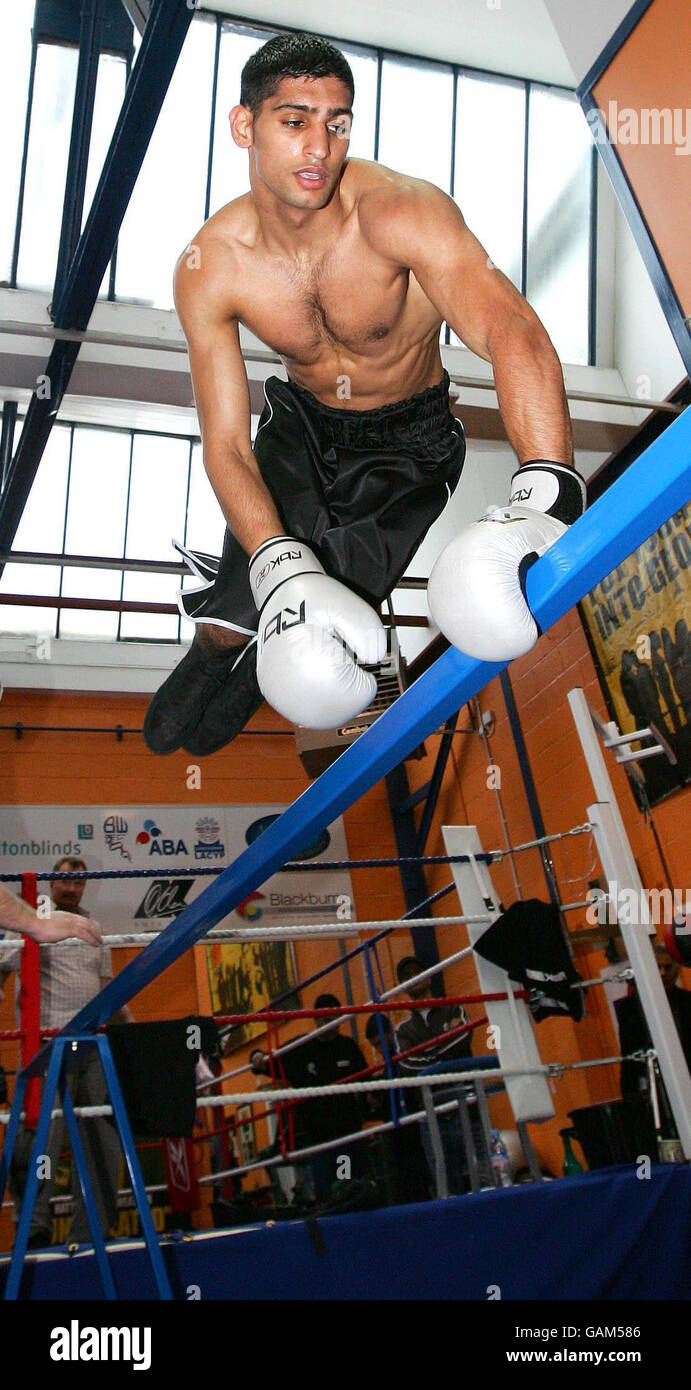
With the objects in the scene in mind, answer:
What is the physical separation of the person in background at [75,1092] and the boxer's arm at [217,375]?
5.25 ft

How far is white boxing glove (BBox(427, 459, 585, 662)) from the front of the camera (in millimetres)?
947

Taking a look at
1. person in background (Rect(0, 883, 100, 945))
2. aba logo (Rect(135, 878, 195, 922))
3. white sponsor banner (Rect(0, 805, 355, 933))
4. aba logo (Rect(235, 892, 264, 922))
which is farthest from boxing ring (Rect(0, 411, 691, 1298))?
aba logo (Rect(235, 892, 264, 922))

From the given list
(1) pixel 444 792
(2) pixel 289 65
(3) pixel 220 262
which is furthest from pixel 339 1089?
(1) pixel 444 792

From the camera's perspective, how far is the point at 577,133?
6.13m

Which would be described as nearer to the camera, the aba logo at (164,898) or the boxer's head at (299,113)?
the boxer's head at (299,113)

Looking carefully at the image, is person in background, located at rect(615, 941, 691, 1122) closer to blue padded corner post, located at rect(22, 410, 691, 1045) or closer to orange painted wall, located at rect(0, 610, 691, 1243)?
orange painted wall, located at rect(0, 610, 691, 1243)

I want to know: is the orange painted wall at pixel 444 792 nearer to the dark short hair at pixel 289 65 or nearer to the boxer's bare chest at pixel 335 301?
the boxer's bare chest at pixel 335 301

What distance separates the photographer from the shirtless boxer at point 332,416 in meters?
1.06

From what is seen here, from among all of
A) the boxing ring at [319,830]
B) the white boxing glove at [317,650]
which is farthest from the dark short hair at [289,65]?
the boxing ring at [319,830]

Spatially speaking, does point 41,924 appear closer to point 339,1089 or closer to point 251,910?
point 339,1089

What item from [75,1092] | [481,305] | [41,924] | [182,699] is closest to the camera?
[481,305]

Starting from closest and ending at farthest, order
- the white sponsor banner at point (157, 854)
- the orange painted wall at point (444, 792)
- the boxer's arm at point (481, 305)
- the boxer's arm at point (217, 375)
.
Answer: the boxer's arm at point (481, 305) → the boxer's arm at point (217, 375) → the orange painted wall at point (444, 792) → the white sponsor banner at point (157, 854)

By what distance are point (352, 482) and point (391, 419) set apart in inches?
4.7

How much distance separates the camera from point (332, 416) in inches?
66.6
